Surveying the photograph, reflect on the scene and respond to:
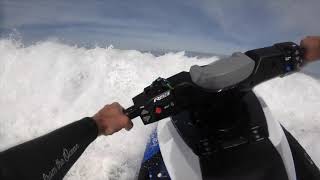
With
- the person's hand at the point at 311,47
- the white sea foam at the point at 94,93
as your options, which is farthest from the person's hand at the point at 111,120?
the white sea foam at the point at 94,93

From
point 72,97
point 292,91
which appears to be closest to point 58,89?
point 72,97

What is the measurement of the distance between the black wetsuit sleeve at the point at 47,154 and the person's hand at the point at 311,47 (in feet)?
2.34

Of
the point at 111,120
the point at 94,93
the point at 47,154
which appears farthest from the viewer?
the point at 94,93

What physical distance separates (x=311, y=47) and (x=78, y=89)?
2519mm

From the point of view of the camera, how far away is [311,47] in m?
1.23

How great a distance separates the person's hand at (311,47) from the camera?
4.00 ft

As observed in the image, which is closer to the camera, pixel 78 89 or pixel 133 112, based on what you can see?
pixel 133 112

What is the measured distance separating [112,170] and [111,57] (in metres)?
1.74

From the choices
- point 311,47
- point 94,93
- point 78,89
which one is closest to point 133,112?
point 311,47

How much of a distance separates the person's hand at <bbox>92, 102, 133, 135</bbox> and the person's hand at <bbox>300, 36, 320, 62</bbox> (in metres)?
0.60

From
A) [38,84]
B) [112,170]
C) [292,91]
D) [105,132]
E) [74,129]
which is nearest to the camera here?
[74,129]

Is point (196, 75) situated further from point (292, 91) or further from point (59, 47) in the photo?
point (59, 47)

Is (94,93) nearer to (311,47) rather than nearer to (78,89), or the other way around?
(78,89)

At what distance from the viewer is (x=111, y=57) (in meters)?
3.86
